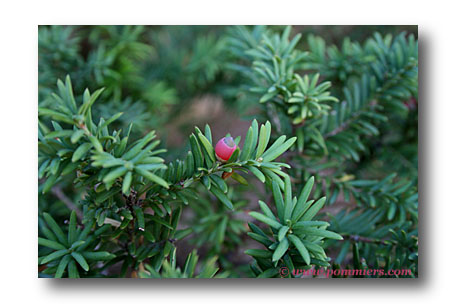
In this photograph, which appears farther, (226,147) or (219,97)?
(219,97)

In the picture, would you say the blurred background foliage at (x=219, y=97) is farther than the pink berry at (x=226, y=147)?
Yes

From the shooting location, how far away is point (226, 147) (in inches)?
20.8

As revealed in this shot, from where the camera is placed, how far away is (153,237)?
0.61 meters

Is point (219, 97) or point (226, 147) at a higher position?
point (219, 97)

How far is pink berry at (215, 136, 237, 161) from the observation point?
1.73ft

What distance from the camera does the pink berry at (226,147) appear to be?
0.53m

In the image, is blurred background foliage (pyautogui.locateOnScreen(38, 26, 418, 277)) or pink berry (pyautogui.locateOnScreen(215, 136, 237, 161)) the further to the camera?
blurred background foliage (pyautogui.locateOnScreen(38, 26, 418, 277))
